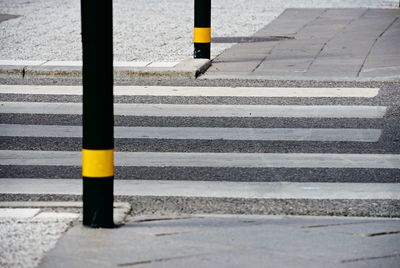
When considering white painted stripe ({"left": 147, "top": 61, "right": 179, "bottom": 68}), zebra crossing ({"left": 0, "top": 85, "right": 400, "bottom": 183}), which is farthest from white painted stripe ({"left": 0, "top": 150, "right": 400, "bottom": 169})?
white painted stripe ({"left": 147, "top": 61, "right": 179, "bottom": 68})

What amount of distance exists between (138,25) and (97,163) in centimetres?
1149

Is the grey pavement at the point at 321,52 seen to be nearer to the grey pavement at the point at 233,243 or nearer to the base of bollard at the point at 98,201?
the grey pavement at the point at 233,243

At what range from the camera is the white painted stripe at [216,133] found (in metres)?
9.36

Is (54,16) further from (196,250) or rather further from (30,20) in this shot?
(196,250)

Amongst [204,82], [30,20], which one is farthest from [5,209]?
[30,20]

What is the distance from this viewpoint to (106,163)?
6.30 metres

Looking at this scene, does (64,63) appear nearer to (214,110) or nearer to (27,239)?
(214,110)

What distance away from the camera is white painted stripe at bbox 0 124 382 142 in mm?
9359

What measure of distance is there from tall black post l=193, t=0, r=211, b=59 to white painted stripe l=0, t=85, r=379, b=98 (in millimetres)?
1582

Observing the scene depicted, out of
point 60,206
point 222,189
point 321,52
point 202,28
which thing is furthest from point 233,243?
point 321,52

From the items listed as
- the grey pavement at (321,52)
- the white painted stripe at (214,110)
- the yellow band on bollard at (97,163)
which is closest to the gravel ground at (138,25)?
the grey pavement at (321,52)

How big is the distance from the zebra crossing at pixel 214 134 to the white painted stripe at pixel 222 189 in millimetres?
152

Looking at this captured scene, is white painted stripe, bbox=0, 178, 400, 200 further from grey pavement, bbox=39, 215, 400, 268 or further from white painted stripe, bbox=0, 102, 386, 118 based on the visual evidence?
white painted stripe, bbox=0, 102, 386, 118

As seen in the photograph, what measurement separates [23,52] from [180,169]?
6729mm
